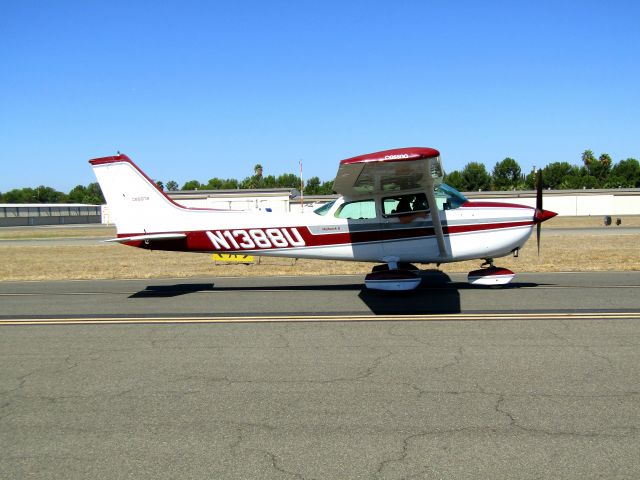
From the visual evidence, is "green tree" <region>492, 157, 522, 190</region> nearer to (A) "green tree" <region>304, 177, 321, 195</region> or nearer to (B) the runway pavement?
(A) "green tree" <region>304, 177, 321, 195</region>

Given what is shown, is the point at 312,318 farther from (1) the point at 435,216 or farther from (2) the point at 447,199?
(2) the point at 447,199

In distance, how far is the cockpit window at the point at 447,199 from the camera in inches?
430

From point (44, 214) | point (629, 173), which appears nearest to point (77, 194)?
point (44, 214)

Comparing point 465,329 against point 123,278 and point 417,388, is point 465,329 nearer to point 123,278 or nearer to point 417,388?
point 417,388

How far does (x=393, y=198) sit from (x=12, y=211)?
8587 centimetres

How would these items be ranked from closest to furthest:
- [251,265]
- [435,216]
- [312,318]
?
[312,318]
[435,216]
[251,265]

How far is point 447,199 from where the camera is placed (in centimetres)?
1099

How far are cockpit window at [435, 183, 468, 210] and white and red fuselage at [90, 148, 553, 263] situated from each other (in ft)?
0.07

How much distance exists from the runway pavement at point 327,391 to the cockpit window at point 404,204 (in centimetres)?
225

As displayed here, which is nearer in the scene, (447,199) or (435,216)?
(435,216)

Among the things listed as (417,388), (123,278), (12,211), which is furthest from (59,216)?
(417,388)

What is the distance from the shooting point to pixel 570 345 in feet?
20.4

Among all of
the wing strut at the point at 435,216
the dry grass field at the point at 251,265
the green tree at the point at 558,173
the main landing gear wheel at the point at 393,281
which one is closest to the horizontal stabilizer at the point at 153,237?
the dry grass field at the point at 251,265

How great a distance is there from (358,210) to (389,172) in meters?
1.91
